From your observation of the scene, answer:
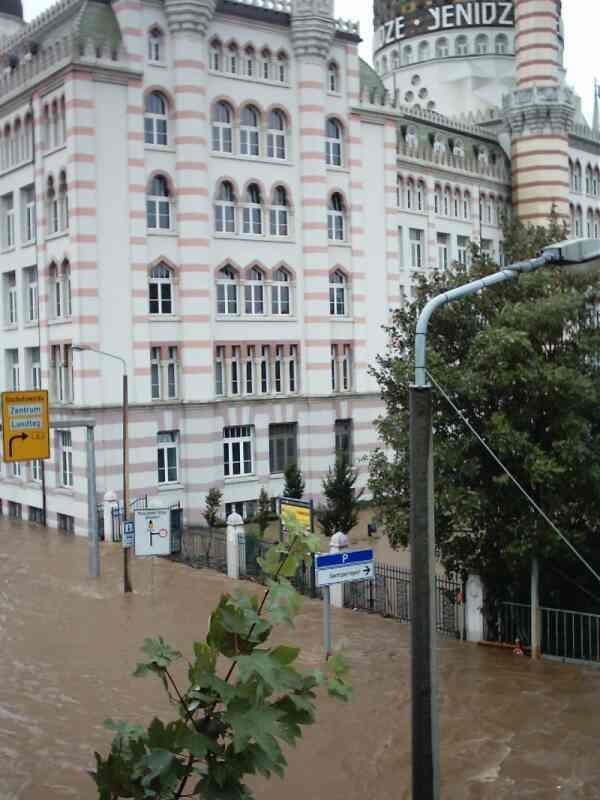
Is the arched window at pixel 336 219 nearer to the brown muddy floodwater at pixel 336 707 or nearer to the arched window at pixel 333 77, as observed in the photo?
the arched window at pixel 333 77

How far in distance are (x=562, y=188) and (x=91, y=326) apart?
92.2 feet

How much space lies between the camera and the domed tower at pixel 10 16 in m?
49.0

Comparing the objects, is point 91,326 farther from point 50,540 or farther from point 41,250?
point 50,540

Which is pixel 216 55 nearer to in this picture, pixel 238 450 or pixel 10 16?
pixel 238 450

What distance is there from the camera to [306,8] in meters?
39.0

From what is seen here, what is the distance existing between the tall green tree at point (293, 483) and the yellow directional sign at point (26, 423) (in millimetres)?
15209

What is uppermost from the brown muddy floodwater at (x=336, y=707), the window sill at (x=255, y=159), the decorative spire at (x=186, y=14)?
the decorative spire at (x=186, y=14)

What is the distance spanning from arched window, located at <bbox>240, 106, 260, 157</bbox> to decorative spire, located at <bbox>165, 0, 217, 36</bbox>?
3.41 m

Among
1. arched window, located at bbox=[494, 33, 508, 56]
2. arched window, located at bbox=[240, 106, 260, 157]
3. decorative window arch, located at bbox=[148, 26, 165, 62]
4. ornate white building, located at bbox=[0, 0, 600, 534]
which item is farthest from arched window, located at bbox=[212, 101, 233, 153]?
arched window, located at bbox=[494, 33, 508, 56]

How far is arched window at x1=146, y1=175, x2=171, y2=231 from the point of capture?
36.2 metres

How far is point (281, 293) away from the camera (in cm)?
3906

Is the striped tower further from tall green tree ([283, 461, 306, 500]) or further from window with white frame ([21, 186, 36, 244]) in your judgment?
window with white frame ([21, 186, 36, 244])

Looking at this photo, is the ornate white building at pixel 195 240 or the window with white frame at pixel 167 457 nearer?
the ornate white building at pixel 195 240

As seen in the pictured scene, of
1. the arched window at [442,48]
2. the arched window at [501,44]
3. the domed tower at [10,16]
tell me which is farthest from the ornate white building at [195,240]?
the arched window at [442,48]
